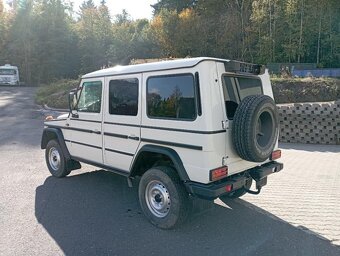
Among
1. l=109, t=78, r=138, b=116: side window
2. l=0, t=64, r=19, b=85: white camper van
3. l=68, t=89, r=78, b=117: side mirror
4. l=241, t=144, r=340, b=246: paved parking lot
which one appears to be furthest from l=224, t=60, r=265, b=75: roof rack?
l=0, t=64, r=19, b=85: white camper van

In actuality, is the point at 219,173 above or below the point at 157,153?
below

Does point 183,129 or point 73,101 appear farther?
point 73,101

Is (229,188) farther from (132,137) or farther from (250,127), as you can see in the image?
(132,137)

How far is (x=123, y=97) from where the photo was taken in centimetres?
441

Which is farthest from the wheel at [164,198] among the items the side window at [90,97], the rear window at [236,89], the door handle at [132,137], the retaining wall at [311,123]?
the retaining wall at [311,123]

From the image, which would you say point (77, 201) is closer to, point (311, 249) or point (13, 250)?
point (13, 250)

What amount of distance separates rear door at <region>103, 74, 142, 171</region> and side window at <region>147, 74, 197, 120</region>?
9.1 inches

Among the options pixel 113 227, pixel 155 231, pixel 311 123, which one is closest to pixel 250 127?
pixel 155 231

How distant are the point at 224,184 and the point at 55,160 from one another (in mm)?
3678

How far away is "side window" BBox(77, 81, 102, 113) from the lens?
4836 millimetres

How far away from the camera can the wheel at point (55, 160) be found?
5797 millimetres

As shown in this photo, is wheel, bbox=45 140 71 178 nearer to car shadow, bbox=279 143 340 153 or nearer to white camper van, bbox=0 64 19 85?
car shadow, bbox=279 143 340 153

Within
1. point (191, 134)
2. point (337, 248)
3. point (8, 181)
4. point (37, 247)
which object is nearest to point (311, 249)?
point (337, 248)

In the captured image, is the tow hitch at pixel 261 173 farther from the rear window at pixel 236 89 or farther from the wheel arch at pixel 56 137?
the wheel arch at pixel 56 137
